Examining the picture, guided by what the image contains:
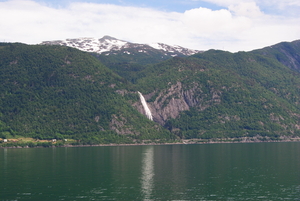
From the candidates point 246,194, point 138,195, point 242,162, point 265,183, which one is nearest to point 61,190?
point 138,195

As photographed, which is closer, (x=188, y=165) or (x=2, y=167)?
(x=2, y=167)

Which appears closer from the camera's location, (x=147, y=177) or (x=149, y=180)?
(x=149, y=180)

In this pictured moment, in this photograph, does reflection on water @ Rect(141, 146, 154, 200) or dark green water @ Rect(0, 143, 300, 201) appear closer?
dark green water @ Rect(0, 143, 300, 201)

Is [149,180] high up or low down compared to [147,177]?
down

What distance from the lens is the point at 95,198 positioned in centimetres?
7394

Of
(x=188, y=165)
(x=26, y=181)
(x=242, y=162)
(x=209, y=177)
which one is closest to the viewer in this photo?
(x=26, y=181)

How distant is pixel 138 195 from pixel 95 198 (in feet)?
25.7

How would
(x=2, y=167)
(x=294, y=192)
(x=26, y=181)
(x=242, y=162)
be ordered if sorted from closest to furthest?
(x=294, y=192) → (x=26, y=181) → (x=2, y=167) → (x=242, y=162)

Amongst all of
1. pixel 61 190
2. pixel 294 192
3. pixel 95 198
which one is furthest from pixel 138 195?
pixel 294 192

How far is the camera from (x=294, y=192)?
79.4m

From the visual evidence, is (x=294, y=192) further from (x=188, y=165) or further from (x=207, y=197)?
(x=188, y=165)

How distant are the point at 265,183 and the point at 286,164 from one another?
35.4m

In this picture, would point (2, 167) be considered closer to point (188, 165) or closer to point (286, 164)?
point (188, 165)

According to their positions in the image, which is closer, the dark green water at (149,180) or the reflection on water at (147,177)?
the dark green water at (149,180)
